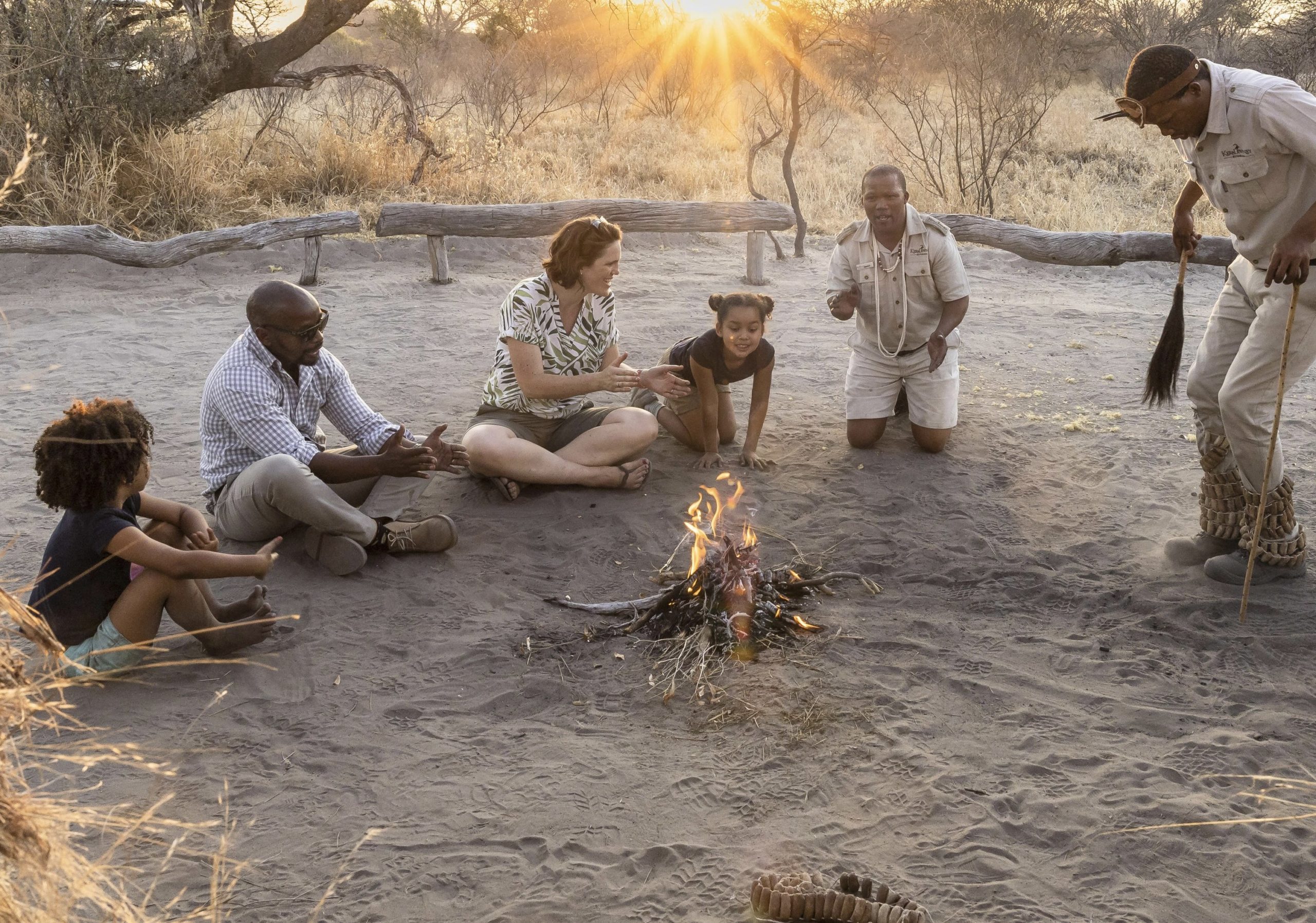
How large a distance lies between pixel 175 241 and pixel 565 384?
4.96 meters

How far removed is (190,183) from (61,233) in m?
1.77

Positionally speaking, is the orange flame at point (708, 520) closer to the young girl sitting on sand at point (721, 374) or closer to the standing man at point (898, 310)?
the young girl sitting on sand at point (721, 374)

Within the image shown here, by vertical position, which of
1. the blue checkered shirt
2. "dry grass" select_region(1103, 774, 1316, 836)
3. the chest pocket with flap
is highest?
the chest pocket with flap

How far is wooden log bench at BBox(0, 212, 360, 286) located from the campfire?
5593 mm

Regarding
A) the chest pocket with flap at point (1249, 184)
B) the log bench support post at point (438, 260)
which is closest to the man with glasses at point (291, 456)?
the chest pocket with flap at point (1249, 184)

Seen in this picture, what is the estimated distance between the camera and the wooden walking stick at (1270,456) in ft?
11.1

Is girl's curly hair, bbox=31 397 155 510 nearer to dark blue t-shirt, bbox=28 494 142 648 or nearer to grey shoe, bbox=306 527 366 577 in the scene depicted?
dark blue t-shirt, bbox=28 494 142 648

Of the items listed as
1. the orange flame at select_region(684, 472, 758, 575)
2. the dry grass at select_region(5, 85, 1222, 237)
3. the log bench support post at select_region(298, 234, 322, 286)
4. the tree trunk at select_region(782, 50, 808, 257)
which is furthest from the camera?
the tree trunk at select_region(782, 50, 808, 257)

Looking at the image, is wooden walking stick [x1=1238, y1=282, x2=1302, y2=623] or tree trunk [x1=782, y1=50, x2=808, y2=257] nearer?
wooden walking stick [x1=1238, y1=282, x2=1302, y2=623]

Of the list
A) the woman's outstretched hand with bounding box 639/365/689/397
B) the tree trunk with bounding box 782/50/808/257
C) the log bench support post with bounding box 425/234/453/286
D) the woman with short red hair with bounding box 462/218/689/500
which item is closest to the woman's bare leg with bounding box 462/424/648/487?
the woman with short red hair with bounding box 462/218/689/500

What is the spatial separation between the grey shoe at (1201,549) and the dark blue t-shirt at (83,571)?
355 cm

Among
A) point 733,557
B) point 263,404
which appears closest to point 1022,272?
point 733,557

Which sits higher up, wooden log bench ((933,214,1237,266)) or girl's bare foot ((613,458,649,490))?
wooden log bench ((933,214,1237,266))

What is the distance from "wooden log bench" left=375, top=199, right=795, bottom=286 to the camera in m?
8.44
